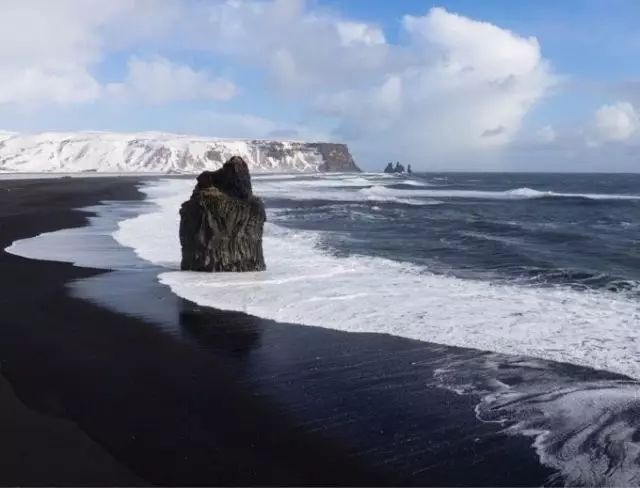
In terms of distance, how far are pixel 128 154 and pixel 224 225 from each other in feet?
570

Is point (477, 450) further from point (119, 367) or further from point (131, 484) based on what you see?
point (119, 367)

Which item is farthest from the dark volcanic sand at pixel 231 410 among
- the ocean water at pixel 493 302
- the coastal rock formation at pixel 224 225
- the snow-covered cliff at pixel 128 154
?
the snow-covered cliff at pixel 128 154

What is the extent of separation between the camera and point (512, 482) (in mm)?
5242

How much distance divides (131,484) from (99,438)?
101 centimetres

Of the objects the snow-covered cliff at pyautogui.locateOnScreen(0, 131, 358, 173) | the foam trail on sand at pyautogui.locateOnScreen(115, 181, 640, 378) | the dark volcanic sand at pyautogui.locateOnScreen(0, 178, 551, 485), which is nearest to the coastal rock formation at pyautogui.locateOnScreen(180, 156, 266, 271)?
the foam trail on sand at pyautogui.locateOnScreen(115, 181, 640, 378)

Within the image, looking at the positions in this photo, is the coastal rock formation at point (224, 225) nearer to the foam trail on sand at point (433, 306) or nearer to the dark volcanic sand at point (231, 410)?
the foam trail on sand at point (433, 306)

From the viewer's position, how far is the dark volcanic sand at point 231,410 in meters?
5.37

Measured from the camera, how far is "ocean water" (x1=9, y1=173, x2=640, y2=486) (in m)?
6.57

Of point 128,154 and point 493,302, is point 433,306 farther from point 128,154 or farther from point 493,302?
point 128,154

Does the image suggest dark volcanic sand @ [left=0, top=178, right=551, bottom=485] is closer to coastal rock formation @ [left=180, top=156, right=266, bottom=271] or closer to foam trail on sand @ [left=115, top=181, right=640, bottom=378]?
foam trail on sand @ [left=115, top=181, right=640, bottom=378]

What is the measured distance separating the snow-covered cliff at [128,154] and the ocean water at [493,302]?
466ft

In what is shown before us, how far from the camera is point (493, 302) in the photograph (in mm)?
12305

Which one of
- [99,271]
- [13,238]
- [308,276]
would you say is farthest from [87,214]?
[308,276]

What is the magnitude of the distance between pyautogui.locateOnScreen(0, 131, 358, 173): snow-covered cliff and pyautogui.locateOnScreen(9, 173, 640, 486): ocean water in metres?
142
